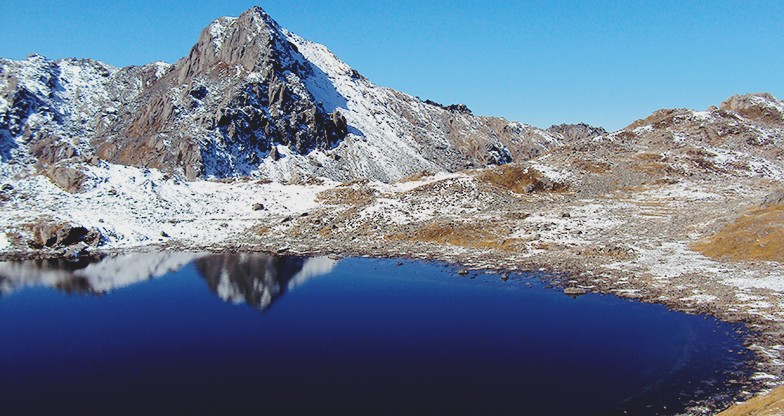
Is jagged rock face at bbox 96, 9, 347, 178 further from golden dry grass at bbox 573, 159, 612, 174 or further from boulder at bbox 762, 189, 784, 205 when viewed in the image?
boulder at bbox 762, 189, 784, 205

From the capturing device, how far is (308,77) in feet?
591

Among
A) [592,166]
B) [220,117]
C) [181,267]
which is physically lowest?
[181,267]

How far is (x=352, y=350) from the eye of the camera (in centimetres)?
2552

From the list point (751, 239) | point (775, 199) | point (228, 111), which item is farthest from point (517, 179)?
point (228, 111)

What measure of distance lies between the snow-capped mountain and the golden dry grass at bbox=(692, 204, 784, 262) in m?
107

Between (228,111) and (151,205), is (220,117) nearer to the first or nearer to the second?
(228,111)

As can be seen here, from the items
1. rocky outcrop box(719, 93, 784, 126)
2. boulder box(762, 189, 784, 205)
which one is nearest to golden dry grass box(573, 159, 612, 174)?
boulder box(762, 189, 784, 205)

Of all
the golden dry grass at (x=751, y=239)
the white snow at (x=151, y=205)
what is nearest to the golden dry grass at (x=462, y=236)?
the golden dry grass at (x=751, y=239)

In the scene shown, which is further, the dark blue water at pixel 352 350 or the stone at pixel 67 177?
the stone at pixel 67 177

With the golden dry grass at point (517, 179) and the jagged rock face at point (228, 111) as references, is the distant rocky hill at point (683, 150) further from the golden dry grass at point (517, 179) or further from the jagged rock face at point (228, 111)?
the jagged rock face at point (228, 111)

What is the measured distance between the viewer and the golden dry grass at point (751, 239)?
128 feet

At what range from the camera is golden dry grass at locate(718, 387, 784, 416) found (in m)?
14.6

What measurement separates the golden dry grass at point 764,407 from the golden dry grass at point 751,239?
1028 inches

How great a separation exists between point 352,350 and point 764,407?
1640 cm
